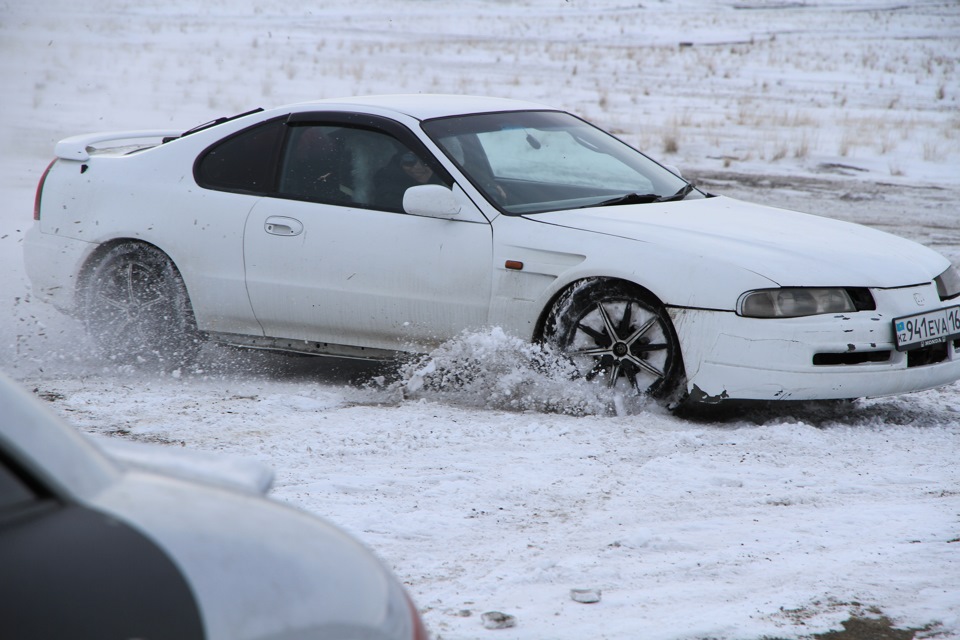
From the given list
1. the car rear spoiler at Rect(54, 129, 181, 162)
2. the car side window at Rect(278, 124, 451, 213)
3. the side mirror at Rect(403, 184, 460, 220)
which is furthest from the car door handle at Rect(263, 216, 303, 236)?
the car rear spoiler at Rect(54, 129, 181, 162)

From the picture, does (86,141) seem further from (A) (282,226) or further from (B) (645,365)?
(B) (645,365)

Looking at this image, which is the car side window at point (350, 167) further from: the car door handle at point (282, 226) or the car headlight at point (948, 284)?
the car headlight at point (948, 284)

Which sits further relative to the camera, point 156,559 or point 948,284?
point 948,284

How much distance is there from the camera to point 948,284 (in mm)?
5441

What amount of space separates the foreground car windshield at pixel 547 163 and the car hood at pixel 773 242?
0.77 ft

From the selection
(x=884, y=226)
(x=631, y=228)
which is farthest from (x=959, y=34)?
(x=631, y=228)

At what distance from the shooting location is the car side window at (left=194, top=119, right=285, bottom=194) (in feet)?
19.3

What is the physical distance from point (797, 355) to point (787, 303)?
8.9 inches

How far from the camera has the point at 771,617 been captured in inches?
125

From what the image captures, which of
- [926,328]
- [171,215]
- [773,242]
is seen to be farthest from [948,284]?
[171,215]

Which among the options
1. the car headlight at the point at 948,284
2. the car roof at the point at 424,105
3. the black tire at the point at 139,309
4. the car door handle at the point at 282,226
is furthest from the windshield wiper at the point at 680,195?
the black tire at the point at 139,309

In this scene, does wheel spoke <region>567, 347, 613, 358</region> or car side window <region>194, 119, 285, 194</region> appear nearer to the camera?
wheel spoke <region>567, 347, 613, 358</region>

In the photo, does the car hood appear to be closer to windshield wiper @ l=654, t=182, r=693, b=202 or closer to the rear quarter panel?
windshield wiper @ l=654, t=182, r=693, b=202

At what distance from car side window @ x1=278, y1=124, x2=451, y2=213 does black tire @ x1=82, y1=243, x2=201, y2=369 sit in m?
0.83
